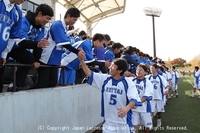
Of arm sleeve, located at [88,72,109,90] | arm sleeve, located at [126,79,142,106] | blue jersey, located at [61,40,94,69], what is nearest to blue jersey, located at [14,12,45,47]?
blue jersey, located at [61,40,94,69]

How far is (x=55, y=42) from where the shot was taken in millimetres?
4441

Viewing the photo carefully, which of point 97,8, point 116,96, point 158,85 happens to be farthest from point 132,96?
point 97,8

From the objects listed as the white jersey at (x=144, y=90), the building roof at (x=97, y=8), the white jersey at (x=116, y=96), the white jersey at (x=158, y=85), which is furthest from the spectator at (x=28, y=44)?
the building roof at (x=97, y=8)

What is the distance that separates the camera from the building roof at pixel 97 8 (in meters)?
21.3

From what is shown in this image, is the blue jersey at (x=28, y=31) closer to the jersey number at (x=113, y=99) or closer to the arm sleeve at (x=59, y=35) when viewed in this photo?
the arm sleeve at (x=59, y=35)

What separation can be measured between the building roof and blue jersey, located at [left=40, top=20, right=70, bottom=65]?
15387mm

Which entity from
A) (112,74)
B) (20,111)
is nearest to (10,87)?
(20,111)

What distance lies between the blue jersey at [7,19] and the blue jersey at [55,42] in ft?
2.87

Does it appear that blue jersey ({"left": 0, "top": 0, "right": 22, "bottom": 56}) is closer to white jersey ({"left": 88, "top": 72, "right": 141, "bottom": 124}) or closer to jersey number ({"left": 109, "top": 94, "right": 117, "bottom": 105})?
white jersey ({"left": 88, "top": 72, "right": 141, "bottom": 124})

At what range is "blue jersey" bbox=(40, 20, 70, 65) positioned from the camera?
4324mm

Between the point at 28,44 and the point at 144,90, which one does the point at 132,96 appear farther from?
the point at 144,90

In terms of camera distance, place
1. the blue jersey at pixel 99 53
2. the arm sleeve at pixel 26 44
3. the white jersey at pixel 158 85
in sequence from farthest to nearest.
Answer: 1. the white jersey at pixel 158 85
2. the blue jersey at pixel 99 53
3. the arm sleeve at pixel 26 44

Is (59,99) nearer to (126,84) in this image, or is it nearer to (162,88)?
(126,84)

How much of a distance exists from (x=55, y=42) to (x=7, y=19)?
117 cm
